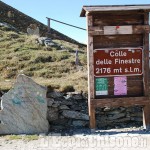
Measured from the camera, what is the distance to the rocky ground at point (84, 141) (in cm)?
848

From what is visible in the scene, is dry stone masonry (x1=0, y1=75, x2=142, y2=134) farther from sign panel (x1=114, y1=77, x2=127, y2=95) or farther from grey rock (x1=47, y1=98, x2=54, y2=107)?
sign panel (x1=114, y1=77, x2=127, y2=95)

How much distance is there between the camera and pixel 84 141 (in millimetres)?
9078

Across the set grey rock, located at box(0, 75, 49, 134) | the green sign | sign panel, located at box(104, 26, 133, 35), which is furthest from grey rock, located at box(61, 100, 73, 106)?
sign panel, located at box(104, 26, 133, 35)

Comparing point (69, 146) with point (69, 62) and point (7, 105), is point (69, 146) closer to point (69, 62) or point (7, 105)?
point (7, 105)

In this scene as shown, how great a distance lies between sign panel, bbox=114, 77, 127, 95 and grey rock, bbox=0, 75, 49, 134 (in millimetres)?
1993

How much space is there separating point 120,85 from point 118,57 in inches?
29.7

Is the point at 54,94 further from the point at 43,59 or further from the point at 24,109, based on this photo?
the point at 43,59

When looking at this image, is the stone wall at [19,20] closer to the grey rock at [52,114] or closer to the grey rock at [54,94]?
the grey rock at [54,94]

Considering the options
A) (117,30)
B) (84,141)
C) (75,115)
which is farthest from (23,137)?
(117,30)

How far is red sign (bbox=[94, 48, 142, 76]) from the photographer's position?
32.7ft

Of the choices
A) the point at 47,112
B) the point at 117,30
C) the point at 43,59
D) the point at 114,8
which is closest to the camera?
the point at 114,8

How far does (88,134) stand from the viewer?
32.5 ft

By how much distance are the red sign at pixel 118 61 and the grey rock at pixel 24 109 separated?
1.77m

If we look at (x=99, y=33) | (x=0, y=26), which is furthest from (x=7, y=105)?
(x=0, y=26)
